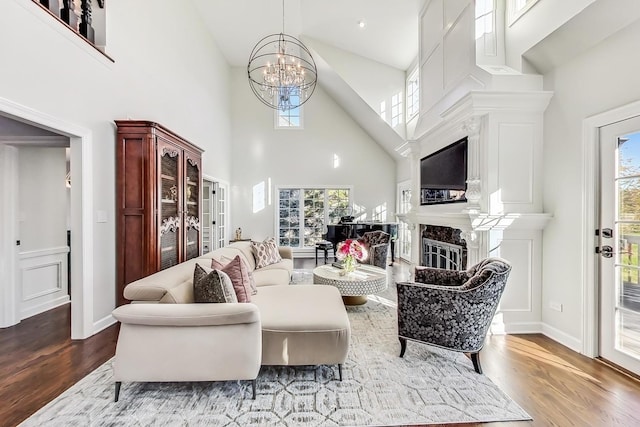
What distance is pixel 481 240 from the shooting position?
328 centimetres

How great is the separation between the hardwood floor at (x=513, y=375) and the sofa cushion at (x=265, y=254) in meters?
1.89

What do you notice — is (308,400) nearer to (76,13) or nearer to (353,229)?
(76,13)

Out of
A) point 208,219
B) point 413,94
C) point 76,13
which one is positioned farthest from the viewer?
point 208,219

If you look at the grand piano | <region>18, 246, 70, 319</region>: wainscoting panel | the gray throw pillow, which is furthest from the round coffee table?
<region>18, 246, 70, 319</region>: wainscoting panel

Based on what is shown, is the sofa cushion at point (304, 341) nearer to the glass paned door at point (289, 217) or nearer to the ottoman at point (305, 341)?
the ottoman at point (305, 341)

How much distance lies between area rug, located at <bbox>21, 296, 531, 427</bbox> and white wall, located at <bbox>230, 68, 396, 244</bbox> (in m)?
5.97

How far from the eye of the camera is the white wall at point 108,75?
2.38 meters

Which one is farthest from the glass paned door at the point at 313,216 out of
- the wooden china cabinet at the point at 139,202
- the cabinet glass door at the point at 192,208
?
the wooden china cabinet at the point at 139,202

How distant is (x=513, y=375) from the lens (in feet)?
7.82

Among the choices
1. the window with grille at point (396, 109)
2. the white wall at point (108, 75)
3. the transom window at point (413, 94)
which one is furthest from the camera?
the window with grille at point (396, 109)

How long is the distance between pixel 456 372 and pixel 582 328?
1384 mm

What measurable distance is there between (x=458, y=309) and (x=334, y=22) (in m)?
5.54

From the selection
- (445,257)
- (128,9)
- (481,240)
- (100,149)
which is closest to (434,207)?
(445,257)

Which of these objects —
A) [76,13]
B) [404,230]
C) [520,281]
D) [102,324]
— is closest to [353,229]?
[404,230]
